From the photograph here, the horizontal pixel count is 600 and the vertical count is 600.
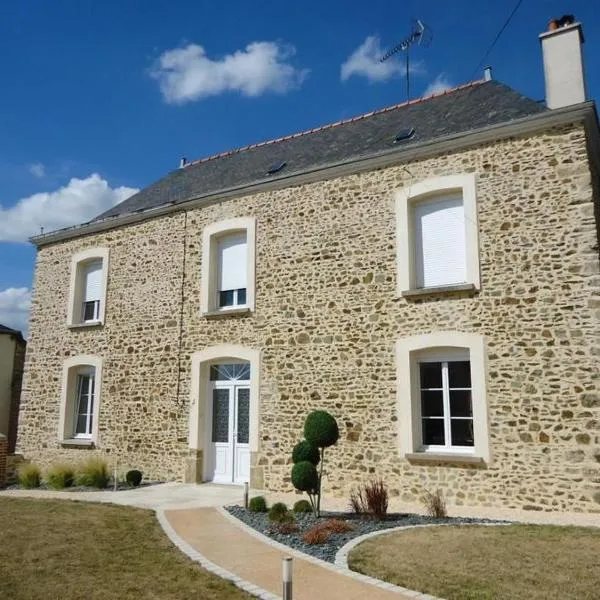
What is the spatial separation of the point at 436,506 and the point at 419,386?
206 cm

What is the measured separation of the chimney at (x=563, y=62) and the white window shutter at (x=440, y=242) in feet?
6.77

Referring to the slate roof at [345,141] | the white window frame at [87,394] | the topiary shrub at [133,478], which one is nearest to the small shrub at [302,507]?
the topiary shrub at [133,478]

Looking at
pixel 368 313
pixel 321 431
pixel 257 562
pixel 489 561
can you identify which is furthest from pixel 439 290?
pixel 257 562

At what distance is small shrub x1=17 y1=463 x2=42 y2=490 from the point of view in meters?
10.7

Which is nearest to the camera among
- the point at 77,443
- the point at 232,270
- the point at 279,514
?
the point at 279,514

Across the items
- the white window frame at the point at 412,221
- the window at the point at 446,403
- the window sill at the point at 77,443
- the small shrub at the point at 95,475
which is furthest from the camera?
the window sill at the point at 77,443

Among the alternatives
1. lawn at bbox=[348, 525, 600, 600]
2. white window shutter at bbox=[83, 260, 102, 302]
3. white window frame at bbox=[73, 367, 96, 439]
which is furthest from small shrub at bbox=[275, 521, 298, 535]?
white window shutter at bbox=[83, 260, 102, 302]

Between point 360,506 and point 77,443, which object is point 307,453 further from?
point 77,443

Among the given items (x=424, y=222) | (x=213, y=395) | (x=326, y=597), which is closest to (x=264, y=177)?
(x=424, y=222)

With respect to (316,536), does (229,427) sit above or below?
above

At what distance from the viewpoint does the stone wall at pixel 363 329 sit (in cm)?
779

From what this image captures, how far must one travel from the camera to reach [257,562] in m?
5.35

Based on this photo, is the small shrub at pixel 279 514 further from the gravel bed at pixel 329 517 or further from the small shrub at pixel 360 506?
the small shrub at pixel 360 506

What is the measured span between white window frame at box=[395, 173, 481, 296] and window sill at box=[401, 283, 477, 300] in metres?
0.02
